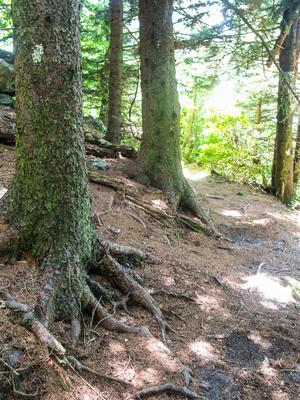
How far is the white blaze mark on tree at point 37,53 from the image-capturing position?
3156 mm

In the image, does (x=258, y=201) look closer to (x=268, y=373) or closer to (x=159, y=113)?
(x=159, y=113)

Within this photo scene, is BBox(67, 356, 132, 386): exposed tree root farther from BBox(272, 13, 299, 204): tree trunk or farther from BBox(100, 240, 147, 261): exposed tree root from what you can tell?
BBox(272, 13, 299, 204): tree trunk

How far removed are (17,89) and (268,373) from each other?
328 centimetres

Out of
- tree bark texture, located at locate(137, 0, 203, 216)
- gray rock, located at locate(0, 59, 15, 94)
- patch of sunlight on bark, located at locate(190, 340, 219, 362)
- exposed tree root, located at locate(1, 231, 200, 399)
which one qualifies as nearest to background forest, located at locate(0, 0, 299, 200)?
gray rock, located at locate(0, 59, 15, 94)

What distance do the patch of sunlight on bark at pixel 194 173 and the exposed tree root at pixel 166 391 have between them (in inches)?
409

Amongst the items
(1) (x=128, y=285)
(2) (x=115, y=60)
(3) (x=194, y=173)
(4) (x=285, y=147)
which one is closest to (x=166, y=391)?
(1) (x=128, y=285)

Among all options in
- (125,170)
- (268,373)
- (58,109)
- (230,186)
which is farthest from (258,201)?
(58,109)

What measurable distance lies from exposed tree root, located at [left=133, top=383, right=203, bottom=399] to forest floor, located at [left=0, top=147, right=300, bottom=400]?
5 centimetres

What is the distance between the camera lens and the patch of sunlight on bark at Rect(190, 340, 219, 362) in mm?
3656

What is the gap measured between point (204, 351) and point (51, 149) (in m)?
2.30

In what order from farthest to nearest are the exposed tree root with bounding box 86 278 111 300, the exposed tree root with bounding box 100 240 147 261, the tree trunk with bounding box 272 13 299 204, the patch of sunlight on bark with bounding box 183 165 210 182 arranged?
the patch of sunlight on bark with bounding box 183 165 210 182 < the tree trunk with bounding box 272 13 299 204 < the exposed tree root with bounding box 100 240 147 261 < the exposed tree root with bounding box 86 278 111 300

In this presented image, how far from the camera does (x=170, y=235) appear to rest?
645 cm

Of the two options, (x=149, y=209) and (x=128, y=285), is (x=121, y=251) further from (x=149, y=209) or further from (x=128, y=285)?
(x=149, y=209)

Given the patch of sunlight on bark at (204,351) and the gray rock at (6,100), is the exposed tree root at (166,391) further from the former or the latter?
the gray rock at (6,100)
